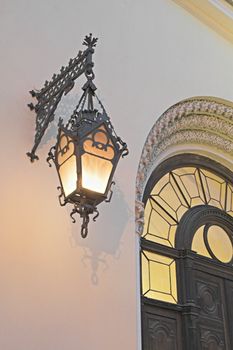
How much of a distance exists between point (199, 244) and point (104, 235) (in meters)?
1.22

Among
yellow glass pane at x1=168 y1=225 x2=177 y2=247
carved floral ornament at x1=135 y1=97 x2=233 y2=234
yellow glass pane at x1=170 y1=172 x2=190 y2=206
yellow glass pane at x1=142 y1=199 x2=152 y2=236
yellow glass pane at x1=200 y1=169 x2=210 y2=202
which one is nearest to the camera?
carved floral ornament at x1=135 y1=97 x2=233 y2=234

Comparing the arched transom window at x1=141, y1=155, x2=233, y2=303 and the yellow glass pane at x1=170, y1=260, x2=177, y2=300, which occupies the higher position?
the arched transom window at x1=141, y1=155, x2=233, y2=303

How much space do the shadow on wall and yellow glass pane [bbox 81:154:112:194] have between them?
0.50 m

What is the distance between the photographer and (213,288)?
383 centimetres

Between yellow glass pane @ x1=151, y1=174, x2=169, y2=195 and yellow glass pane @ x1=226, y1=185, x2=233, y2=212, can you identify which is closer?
yellow glass pane @ x1=151, y1=174, x2=169, y2=195

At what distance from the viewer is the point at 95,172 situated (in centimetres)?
238

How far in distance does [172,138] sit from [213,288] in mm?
1100

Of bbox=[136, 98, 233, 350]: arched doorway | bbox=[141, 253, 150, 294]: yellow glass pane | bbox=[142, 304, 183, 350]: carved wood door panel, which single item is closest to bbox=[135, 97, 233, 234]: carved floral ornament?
bbox=[136, 98, 233, 350]: arched doorway

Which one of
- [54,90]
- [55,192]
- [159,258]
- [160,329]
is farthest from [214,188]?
[54,90]

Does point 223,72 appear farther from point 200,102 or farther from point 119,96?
point 119,96

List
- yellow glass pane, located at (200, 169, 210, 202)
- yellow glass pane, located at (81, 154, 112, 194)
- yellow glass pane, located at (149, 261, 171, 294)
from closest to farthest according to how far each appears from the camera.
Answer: yellow glass pane, located at (81, 154, 112, 194) → yellow glass pane, located at (149, 261, 171, 294) → yellow glass pane, located at (200, 169, 210, 202)

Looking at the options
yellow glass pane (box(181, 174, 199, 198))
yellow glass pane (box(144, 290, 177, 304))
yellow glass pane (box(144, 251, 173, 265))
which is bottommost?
yellow glass pane (box(144, 290, 177, 304))

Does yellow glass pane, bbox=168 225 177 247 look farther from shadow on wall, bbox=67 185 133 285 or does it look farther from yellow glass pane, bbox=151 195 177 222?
shadow on wall, bbox=67 185 133 285

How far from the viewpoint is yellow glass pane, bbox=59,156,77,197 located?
2.36m
